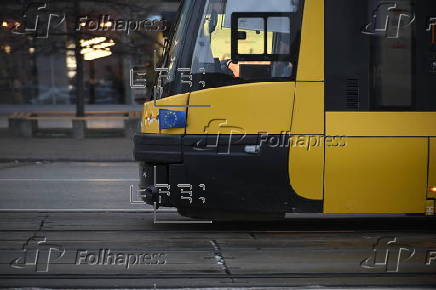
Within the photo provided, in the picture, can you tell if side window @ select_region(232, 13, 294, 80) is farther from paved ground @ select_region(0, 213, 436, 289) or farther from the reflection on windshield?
paved ground @ select_region(0, 213, 436, 289)

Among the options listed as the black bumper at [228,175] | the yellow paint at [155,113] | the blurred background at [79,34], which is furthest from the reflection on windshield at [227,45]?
the blurred background at [79,34]

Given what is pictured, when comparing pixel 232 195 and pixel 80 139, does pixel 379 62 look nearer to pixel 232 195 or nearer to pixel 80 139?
pixel 232 195

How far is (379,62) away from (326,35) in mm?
676

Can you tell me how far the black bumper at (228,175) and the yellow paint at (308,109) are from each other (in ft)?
1.03

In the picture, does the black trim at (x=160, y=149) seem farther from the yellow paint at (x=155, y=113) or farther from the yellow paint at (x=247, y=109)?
the yellow paint at (x=247, y=109)

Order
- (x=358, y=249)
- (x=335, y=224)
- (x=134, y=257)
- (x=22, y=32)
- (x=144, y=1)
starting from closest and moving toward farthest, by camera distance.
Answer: (x=134, y=257)
(x=358, y=249)
(x=335, y=224)
(x=22, y=32)
(x=144, y=1)

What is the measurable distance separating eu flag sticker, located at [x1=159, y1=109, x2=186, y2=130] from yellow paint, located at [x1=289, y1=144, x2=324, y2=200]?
4.08ft

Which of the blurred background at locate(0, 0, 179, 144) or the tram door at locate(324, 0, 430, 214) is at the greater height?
the blurred background at locate(0, 0, 179, 144)

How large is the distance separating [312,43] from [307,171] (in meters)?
1.41

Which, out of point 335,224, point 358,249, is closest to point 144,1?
point 335,224

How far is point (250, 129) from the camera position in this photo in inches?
324

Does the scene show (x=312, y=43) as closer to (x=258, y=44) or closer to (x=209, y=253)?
(x=258, y=44)

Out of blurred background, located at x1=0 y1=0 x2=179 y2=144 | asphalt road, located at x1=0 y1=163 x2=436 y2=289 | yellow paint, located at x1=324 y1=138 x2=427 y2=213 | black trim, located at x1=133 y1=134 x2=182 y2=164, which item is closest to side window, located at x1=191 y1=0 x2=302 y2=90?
black trim, located at x1=133 y1=134 x2=182 y2=164

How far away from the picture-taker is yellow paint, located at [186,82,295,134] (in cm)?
821
